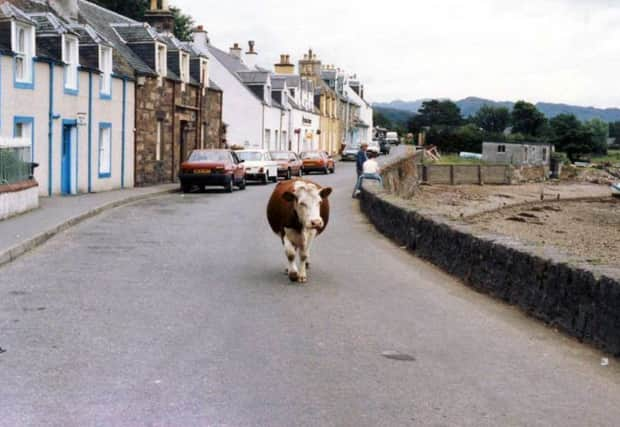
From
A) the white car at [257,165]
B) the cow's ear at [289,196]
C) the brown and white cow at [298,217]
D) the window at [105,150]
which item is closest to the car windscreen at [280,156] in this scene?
the white car at [257,165]

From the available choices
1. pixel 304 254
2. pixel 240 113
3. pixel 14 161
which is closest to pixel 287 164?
pixel 240 113

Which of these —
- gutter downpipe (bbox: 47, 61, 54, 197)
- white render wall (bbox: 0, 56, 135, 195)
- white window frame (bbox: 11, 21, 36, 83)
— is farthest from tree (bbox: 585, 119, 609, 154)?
white window frame (bbox: 11, 21, 36, 83)

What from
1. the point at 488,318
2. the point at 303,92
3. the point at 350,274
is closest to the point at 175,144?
the point at 350,274

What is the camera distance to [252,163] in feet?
139

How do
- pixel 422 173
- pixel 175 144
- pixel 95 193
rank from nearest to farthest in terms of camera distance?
1. pixel 95 193
2. pixel 175 144
3. pixel 422 173

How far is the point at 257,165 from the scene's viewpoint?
42219 mm

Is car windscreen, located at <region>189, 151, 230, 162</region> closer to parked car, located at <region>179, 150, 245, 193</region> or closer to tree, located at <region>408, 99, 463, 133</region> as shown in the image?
parked car, located at <region>179, 150, 245, 193</region>

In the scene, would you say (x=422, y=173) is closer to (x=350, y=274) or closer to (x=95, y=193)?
(x=95, y=193)

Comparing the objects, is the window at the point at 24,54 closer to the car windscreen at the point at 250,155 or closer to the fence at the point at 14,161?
the fence at the point at 14,161

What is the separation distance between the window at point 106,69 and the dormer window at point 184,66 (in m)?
8.50

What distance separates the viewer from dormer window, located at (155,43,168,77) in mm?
37375

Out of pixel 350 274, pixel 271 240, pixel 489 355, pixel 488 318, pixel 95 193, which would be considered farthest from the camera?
pixel 95 193

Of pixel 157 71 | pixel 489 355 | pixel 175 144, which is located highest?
pixel 157 71

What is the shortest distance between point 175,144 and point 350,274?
1114 inches
